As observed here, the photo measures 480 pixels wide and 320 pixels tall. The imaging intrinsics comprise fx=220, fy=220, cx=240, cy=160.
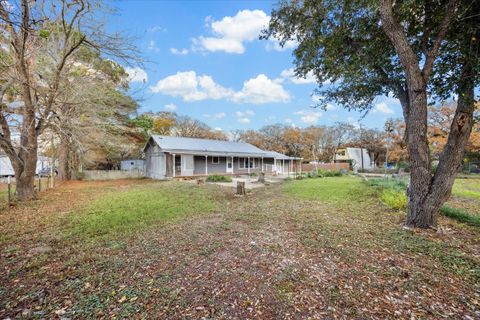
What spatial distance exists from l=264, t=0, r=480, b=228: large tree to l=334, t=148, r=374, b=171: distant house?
31.6 m

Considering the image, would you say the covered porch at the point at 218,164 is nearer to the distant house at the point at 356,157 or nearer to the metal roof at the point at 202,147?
the metal roof at the point at 202,147

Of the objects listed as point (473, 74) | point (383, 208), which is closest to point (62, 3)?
point (473, 74)

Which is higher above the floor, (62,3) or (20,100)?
(62,3)

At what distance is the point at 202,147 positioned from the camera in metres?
21.0

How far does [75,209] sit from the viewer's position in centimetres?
700

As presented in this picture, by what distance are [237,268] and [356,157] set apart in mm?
39145

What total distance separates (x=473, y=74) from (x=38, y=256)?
836 cm

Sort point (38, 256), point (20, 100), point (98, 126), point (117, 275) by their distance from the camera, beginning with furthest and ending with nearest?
1. point (98, 126)
2. point (20, 100)
3. point (38, 256)
4. point (117, 275)

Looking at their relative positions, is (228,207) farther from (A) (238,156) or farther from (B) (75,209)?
(A) (238,156)

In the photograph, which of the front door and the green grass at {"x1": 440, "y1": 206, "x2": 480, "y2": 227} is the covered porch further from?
the green grass at {"x1": 440, "y1": 206, "x2": 480, "y2": 227}

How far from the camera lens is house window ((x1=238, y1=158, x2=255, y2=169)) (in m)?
24.0

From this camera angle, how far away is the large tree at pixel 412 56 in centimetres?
438

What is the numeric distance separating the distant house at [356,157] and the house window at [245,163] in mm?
18090

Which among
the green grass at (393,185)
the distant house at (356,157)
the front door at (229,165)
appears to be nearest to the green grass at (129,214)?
the green grass at (393,185)
